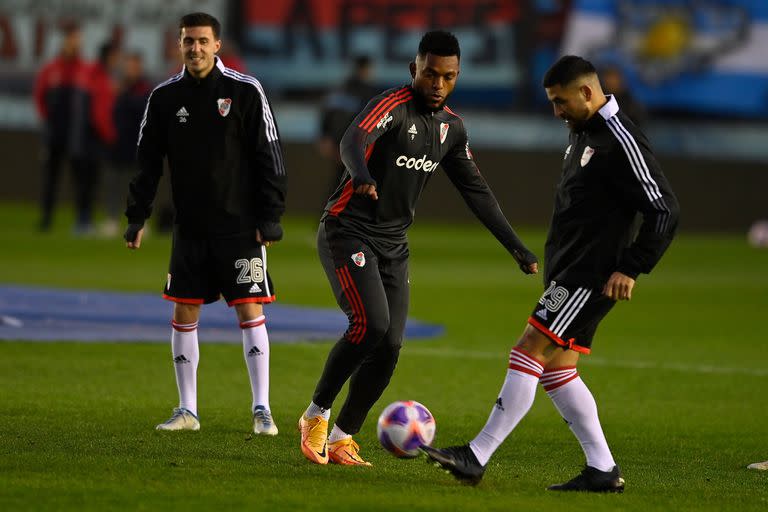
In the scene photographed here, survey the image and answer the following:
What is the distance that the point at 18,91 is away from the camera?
1163 inches

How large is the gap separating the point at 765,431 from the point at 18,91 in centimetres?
2290

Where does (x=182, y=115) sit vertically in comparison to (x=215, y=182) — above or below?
above

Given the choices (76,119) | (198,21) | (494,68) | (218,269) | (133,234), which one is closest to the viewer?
(198,21)

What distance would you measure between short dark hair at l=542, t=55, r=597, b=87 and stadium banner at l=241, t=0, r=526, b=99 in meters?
21.5

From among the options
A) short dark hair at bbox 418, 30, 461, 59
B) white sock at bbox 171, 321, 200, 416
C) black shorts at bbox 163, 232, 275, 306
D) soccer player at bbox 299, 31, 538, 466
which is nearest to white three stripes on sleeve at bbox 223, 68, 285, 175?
black shorts at bbox 163, 232, 275, 306

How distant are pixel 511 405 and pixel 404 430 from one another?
24.1 inches

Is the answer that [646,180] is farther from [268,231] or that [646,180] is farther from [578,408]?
[268,231]

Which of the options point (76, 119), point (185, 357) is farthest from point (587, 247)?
point (76, 119)

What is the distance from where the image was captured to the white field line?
11531mm

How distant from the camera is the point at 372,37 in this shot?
28938 mm

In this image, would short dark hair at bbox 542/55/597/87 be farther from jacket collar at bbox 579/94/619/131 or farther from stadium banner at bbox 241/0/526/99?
stadium banner at bbox 241/0/526/99

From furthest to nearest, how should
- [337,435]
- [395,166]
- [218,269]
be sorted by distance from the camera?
1. [218,269]
2. [337,435]
3. [395,166]

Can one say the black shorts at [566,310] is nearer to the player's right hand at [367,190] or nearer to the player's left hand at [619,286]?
the player's left hand at [619,286]

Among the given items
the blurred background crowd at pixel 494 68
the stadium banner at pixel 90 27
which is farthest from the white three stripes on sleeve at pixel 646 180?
the stadium banner at pixel 90 27
